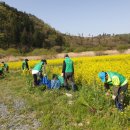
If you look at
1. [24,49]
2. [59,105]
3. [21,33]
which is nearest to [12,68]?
[59,105]

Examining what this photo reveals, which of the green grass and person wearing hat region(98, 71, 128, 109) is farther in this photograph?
person wearing hat region(98, 71, 128, 109)

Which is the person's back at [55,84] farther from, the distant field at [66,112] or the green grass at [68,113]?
the green grass at [68,113]

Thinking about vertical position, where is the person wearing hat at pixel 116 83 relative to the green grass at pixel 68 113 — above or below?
above

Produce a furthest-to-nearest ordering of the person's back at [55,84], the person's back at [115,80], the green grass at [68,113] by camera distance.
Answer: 1. the person's back at [55,84]
2. the person's back at [115,80]
3. the green grass at [68,113]

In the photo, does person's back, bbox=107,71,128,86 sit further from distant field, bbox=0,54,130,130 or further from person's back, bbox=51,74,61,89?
person's back, bbox=51,74,61,89

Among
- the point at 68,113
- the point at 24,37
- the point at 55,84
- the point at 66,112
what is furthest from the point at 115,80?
the point at 24,37

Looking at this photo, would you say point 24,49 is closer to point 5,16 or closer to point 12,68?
point 5,16

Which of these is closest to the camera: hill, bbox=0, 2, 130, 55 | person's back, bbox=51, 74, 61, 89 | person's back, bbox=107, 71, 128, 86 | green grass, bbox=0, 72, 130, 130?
green grass, bbox=0, 72, 130, 130

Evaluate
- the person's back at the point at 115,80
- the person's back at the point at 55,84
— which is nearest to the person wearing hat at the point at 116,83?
the person's back at the point at 115,80

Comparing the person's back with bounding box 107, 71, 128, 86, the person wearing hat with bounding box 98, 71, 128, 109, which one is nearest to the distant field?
the person wearing hat with bounding box 98, 71, 128, 109

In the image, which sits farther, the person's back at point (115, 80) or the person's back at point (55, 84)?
the person's back at point (55, 84)

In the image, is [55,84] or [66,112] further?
[55,84]

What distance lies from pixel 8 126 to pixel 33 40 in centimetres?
7911

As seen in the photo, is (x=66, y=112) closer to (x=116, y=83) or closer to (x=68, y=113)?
(x=68, y=113)
